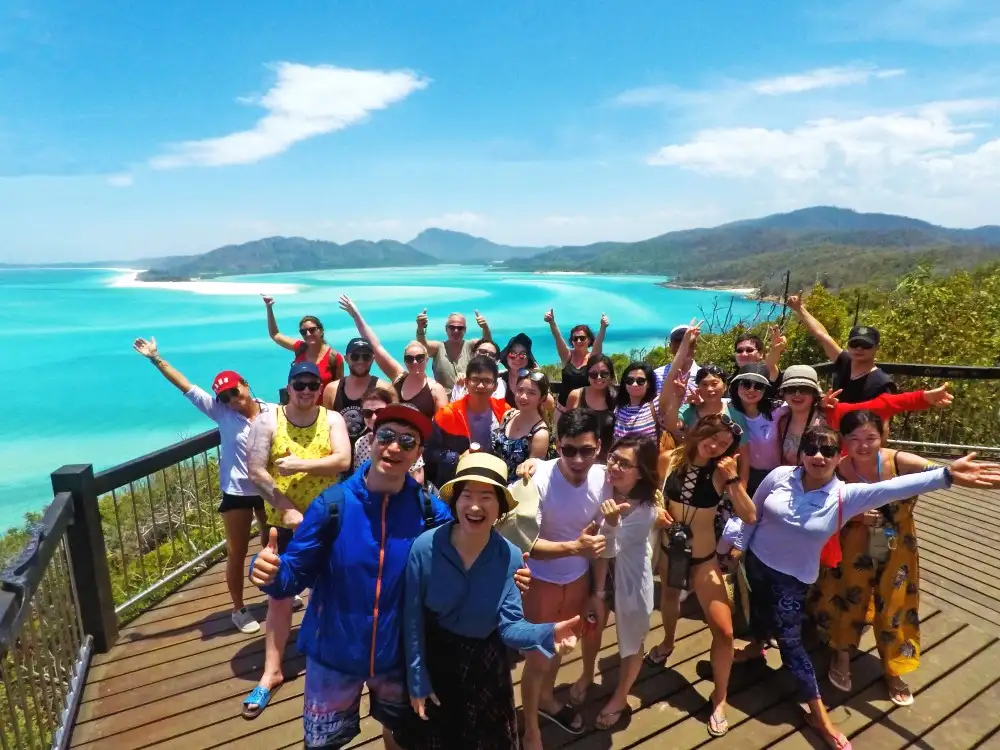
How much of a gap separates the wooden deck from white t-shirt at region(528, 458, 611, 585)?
0.88 metres

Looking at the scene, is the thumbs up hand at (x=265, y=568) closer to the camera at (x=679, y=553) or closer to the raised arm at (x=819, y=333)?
the camera at (x=679, y=553)

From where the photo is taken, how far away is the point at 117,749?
2.84 m

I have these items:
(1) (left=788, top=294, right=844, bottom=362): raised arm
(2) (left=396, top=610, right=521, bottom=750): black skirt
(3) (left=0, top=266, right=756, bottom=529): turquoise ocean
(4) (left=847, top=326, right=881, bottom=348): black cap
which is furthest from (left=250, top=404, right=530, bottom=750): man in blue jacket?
(3) (left=0, top=266, right=756, bottom=529): turquoise ocean

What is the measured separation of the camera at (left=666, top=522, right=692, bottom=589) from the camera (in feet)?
9.83

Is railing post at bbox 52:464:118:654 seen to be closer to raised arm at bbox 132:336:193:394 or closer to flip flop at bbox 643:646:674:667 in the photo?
raised arm at bbox 132:336:193:394

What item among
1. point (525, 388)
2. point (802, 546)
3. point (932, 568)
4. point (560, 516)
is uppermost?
point (525, 388)

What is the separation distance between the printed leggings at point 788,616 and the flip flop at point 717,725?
0.41 meters

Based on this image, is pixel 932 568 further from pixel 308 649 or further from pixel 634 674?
pixel 308 649

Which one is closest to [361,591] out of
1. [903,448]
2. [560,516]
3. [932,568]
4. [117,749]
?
[560,516]

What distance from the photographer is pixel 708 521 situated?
9.77 feet

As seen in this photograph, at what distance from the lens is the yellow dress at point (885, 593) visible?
123 inches

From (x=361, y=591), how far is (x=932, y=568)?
4525 millimetres

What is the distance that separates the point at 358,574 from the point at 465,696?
63 centimetres

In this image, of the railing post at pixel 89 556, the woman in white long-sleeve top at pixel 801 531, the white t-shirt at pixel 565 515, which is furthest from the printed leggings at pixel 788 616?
the railing post at pixel 89 556
